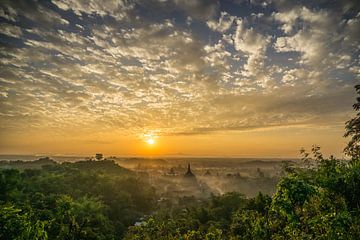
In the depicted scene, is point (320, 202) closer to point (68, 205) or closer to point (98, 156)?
point (68, 205)

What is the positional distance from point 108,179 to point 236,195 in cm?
4679

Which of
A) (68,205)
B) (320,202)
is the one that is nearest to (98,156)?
(68,205)

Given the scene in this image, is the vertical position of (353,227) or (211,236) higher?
(353,227)

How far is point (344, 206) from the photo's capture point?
39.5 feet

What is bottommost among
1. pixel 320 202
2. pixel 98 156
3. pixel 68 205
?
pixel 68 205

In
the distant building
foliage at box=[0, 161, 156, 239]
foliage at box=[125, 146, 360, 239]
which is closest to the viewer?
foliage at box=[125, 146, 360, 239]

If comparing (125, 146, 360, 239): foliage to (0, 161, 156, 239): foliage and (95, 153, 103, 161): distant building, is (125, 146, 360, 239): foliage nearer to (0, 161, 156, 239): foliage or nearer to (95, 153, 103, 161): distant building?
(0, 161, 156, 239): foliage

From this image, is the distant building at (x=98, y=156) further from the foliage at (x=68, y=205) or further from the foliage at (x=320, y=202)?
the foliage at (x=320, y=202)

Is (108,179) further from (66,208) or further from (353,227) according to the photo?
(353,227)

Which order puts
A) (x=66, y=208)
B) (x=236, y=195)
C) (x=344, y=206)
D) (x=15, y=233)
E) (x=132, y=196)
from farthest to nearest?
(x=132, y=196)
(x=236, y=195)
(x=66, y=208)
(x=15, y=233)
(x=344, y=206)

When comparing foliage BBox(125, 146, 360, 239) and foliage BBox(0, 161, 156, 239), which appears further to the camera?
foliage BBox(0, 161, 156, 239)

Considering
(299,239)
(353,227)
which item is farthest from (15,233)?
(353,227)

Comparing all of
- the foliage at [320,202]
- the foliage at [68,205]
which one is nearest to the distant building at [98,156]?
the foliage at [68,205]

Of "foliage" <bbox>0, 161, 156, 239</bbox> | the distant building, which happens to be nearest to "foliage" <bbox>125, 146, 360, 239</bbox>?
"foliage" <bbox>0, 161, 156, 239</bbox>
